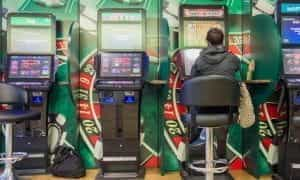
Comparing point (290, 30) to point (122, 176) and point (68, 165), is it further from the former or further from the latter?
point (68, 165)

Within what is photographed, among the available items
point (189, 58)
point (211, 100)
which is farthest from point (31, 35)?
point (211, 100)

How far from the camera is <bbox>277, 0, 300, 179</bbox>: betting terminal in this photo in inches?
166

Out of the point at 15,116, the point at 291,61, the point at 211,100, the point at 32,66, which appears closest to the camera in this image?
the point at 211,100

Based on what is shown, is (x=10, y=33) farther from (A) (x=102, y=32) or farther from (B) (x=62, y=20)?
(A) (x=102, y=32)

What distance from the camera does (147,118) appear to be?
5234 millimetres

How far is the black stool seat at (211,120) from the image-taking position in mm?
3555

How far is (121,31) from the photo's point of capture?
4781 mm

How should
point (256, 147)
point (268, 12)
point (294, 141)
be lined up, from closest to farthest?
point (294, 141) < point (256, 147) < point (268, 12)

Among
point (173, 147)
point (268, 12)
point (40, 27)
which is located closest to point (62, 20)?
point (40, 27)

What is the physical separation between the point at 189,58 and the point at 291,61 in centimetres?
114

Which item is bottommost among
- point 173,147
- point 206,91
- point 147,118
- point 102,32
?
point 173,147

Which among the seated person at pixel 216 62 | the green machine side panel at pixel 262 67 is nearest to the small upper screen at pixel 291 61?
the green machine side panel at pixel 262 67

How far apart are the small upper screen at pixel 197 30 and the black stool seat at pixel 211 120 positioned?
1396 mm

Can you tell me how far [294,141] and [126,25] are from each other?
236 cm
